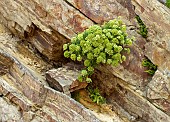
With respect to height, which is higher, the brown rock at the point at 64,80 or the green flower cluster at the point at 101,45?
the green flower cluster at the point at 101,45

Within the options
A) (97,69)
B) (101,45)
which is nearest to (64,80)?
(97,69)

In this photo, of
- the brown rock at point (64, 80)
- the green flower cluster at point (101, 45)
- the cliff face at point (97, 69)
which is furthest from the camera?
the brown rock at point (64, 80)

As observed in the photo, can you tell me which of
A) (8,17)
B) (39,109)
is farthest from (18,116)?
(8,17)

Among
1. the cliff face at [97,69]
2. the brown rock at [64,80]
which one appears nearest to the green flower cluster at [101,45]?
the brown rock at [64,80]

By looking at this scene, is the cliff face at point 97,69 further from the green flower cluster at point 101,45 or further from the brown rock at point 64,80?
the green flower cluster at point 101,45

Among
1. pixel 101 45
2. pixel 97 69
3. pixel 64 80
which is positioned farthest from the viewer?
pixel 97 69

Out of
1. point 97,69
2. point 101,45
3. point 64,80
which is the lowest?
point 64,80

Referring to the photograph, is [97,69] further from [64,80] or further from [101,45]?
[101,45]
